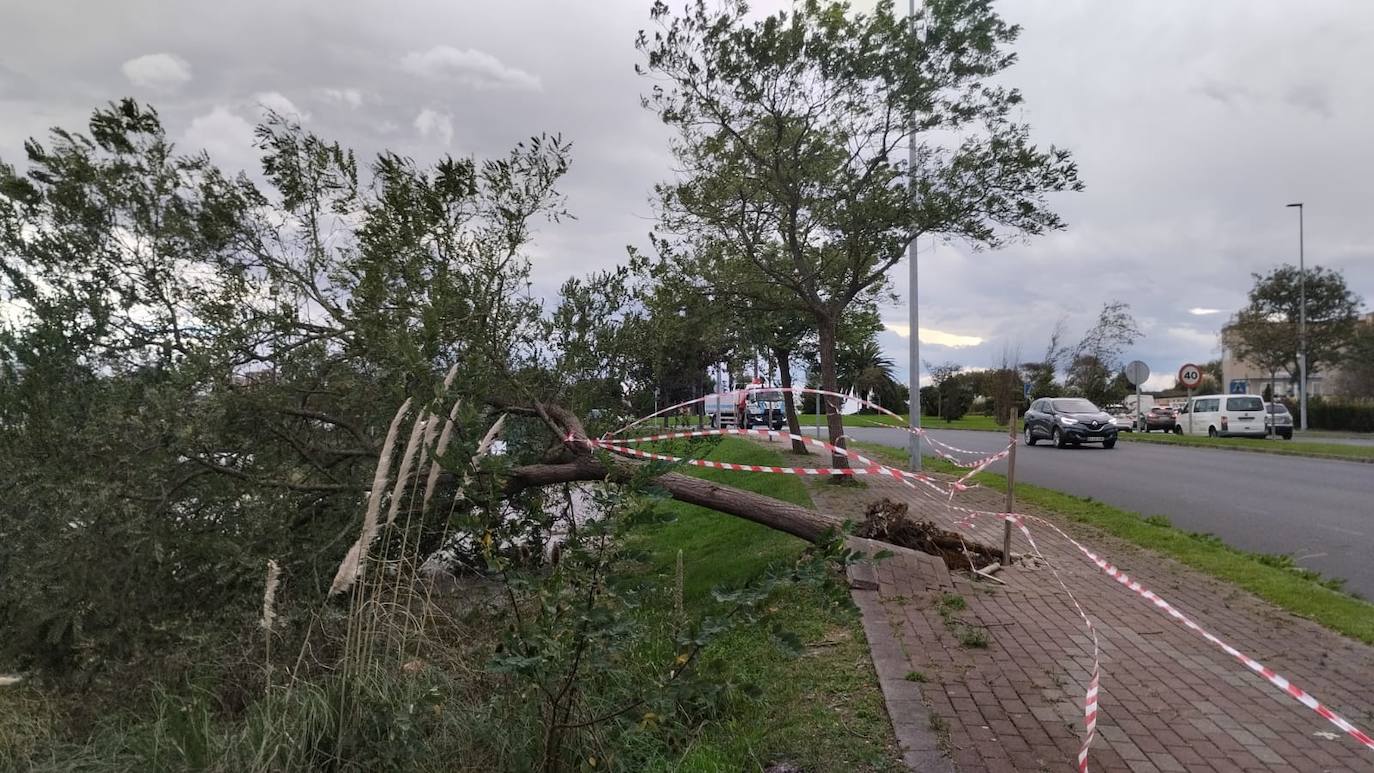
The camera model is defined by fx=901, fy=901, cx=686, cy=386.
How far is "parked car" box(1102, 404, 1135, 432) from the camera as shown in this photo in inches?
1411

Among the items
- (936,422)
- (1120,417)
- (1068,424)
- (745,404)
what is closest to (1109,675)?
(745,404)

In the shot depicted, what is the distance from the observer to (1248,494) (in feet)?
44.4

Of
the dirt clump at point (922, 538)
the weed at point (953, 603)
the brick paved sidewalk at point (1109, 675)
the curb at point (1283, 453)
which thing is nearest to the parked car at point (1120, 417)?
the curb at point (1283, 453)

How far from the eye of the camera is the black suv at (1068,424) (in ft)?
83.6

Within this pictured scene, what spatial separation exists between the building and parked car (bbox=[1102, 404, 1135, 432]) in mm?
4633

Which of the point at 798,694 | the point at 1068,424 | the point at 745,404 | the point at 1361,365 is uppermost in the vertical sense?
the point at 1361,365

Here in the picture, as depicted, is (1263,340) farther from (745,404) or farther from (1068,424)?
(745,404)

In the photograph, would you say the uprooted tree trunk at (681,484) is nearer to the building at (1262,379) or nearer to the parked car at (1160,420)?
the parked car at (1160,420)

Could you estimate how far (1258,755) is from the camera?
3750mm

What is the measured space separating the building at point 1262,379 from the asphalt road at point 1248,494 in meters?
24.4

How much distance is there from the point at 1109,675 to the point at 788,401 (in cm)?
1433

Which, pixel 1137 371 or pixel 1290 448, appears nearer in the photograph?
pixel 1290 448

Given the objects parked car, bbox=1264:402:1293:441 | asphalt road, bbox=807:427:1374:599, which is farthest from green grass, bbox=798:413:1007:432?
asphalt road, bbox=807:427:1374:599

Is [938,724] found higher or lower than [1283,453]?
lower
